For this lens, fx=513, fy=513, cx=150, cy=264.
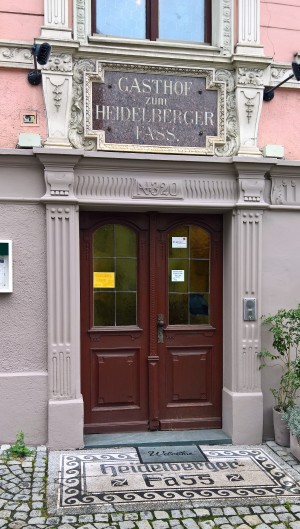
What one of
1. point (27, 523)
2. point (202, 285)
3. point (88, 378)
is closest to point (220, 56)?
point (202, 285)

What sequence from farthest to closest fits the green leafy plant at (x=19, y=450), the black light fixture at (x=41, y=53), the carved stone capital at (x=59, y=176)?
the carved stone capital at (x=59, y=176), the green leafy plant at (x=19, y=450), the black light fixture at (x=41, y=53)

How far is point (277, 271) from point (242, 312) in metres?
0.64

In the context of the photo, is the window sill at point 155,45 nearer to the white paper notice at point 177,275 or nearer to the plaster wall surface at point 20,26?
the plaster wall surface at point 20,26

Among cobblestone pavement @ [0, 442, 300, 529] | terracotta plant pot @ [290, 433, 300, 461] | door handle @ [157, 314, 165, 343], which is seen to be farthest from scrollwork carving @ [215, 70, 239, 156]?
cobblestone pavement @ [0, 442, 300, 529]

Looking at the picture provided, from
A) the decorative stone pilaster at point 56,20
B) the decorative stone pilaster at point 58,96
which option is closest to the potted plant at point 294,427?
the decorative stone pilaster at point 58,96

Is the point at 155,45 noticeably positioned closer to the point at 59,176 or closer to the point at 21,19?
the point at 21,19

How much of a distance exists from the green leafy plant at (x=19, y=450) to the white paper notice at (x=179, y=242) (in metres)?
2.62

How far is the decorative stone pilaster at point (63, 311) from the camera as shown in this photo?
17.3 ft

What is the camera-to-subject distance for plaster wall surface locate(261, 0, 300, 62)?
18.7ft

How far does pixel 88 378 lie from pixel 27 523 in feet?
6.34

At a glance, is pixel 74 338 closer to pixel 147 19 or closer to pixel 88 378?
pixel 88 378

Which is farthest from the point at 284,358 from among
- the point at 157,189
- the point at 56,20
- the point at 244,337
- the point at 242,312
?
the point at 56,20

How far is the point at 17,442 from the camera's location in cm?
516

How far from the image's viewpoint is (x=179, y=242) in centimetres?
594
